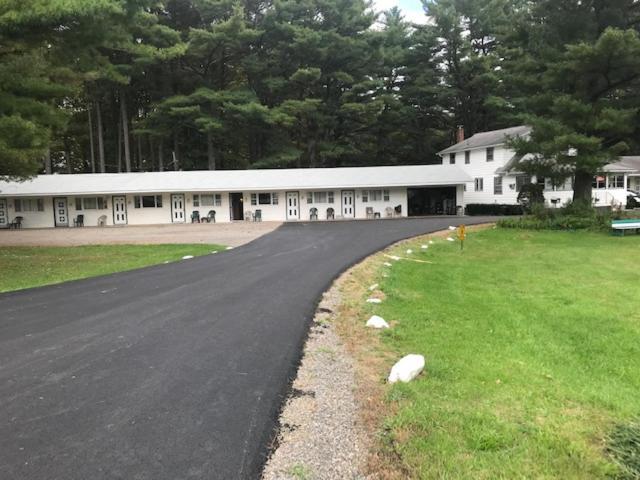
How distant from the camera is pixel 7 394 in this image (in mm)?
4383

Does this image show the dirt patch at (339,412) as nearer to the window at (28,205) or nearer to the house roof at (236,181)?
the house roof at (236,181)

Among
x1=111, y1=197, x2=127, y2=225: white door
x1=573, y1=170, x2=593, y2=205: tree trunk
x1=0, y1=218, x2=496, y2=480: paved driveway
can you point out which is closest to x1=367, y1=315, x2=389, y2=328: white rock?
x1=0, y1=218, x2=496, y2=480: paved driveway

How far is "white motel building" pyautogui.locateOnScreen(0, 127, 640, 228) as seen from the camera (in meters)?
30.9

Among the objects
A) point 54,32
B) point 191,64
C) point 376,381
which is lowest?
point 376,381

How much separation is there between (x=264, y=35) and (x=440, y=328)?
39.2 metres

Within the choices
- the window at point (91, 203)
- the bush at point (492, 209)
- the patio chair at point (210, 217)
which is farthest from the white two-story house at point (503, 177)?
the window at point (91, 203)

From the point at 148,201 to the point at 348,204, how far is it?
13.2m

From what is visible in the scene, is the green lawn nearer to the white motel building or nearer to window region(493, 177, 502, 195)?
the white motel building

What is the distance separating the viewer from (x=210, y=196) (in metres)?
31.7

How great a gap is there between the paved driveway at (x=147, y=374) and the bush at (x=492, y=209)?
24.3 metres

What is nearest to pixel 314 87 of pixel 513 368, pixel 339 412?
pixel 513 368

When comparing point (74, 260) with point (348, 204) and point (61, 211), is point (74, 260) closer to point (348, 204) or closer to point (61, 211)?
point (61, 211)

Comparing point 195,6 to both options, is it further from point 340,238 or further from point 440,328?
point 440,328

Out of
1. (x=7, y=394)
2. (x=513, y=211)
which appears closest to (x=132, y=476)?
(x=7, y=394)
